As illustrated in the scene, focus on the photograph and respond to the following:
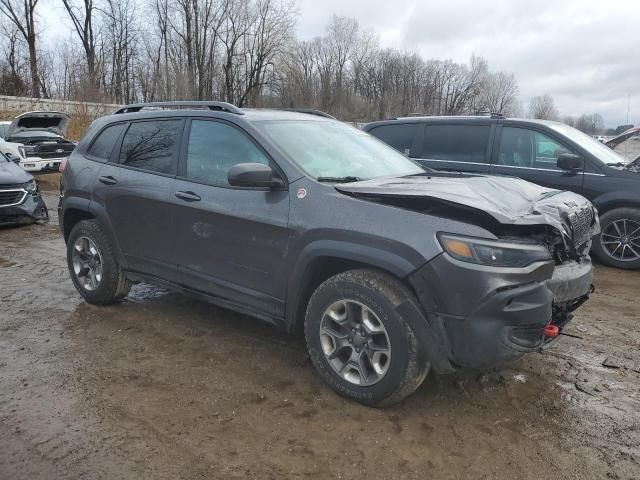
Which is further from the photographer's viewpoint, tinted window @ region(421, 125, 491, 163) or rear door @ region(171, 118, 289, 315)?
tinted window @ region(421, 125, 491, 163)

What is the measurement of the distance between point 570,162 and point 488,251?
4497mm

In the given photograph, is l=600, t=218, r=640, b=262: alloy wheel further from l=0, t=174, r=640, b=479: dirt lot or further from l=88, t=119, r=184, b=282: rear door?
l=88, t=119, r=184, b=282: rear door

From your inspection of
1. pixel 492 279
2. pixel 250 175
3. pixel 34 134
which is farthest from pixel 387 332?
pixel 34 134

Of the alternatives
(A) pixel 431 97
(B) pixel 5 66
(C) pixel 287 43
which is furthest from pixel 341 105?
(B) pixel 5 66

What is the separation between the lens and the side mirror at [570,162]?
259 inches

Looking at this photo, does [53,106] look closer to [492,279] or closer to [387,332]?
[387,332]

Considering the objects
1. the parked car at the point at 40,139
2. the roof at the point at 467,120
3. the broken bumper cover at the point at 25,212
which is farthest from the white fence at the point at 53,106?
the roof at the point at 467,120

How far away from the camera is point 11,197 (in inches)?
352

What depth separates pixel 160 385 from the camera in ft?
11.5

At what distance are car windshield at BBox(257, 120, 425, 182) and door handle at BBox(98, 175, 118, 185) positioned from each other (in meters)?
1.56

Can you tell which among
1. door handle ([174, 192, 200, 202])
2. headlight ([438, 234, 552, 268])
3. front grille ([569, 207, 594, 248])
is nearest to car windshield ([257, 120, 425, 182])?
door handle ([174, 192, 200, 202])

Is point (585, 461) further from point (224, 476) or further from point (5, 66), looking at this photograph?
point (5, 66)

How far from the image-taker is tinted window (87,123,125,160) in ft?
16.0

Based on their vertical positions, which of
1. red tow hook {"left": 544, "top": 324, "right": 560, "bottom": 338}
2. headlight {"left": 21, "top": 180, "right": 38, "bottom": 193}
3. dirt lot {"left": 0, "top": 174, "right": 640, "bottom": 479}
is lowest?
dirt lot {"left": 0, "top": 174, "right": 640, "bottom": 479}
